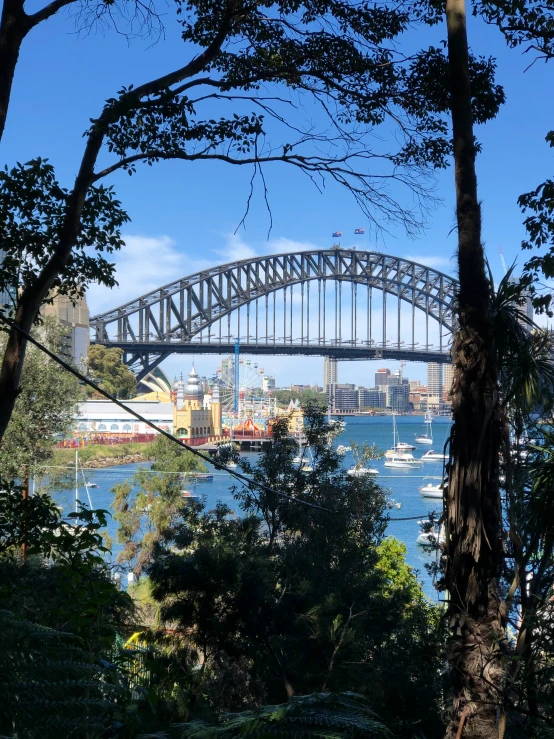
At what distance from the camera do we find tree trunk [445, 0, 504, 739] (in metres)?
2.52

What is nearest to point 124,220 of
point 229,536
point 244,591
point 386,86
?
point 386,86

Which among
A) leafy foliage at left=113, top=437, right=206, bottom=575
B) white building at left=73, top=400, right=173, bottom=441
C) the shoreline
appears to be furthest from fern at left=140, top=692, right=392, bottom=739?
the shoreline

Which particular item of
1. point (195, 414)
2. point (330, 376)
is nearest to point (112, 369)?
point (195, 414)

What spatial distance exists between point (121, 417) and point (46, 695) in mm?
35922

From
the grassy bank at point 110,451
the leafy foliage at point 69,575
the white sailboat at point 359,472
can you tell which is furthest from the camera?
the grassy bank at point 110,451

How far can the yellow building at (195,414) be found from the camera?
32.1m

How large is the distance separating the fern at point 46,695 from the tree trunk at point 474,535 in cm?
164

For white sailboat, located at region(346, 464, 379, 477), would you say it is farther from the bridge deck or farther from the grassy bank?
the bridge deck

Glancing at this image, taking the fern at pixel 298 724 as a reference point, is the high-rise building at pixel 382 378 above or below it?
above

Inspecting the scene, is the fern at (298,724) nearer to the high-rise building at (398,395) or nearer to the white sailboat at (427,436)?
the white sailboat at (427,436)

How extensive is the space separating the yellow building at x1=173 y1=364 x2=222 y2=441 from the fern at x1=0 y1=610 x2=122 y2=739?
93.7 ft

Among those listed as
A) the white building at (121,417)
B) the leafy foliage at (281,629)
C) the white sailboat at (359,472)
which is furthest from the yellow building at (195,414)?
the leafy foliage at (281,629)

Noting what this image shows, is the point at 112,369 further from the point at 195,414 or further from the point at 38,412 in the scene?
the point at 38,412

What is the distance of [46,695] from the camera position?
39.4 inches
